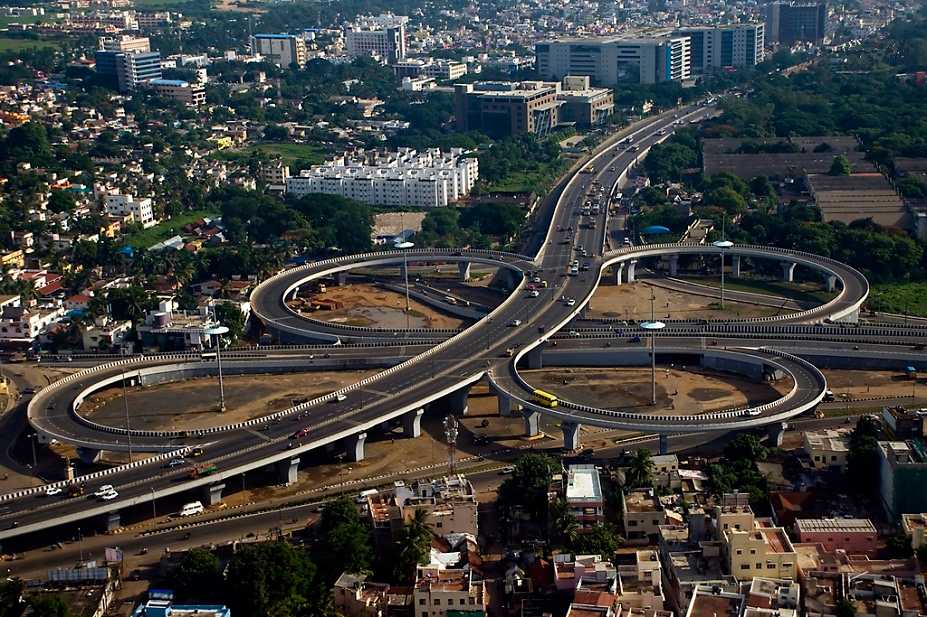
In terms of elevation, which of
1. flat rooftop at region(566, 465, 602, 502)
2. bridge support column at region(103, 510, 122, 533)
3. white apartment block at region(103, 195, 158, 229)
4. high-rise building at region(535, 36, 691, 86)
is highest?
high-rise building at region(535, 36, 691, 86)

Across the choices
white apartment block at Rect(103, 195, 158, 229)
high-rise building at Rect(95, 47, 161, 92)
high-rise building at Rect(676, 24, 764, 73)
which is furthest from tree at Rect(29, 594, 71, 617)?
high-rise building at Rect(676, 24, 764, 73)

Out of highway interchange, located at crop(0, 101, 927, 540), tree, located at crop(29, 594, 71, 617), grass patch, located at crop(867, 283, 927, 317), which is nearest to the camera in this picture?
tree, located at crop(29, 594, 71, 617)

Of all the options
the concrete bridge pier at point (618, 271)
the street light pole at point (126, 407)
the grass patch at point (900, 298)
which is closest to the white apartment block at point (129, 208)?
the street light pole at point (126, 407)

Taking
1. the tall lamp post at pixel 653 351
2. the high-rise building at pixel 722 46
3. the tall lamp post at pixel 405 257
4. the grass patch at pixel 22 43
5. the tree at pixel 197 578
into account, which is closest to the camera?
the tree at pixel 197 578

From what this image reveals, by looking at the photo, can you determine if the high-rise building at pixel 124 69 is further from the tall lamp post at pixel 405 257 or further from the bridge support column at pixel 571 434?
the bridge support column at pixel 571 434

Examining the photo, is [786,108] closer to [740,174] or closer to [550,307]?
[740,174]

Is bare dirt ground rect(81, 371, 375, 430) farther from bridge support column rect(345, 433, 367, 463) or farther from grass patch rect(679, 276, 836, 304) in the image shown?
grass patch rect(679, 276, 836, 304)

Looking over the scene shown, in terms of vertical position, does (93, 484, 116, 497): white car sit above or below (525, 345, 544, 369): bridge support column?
above
